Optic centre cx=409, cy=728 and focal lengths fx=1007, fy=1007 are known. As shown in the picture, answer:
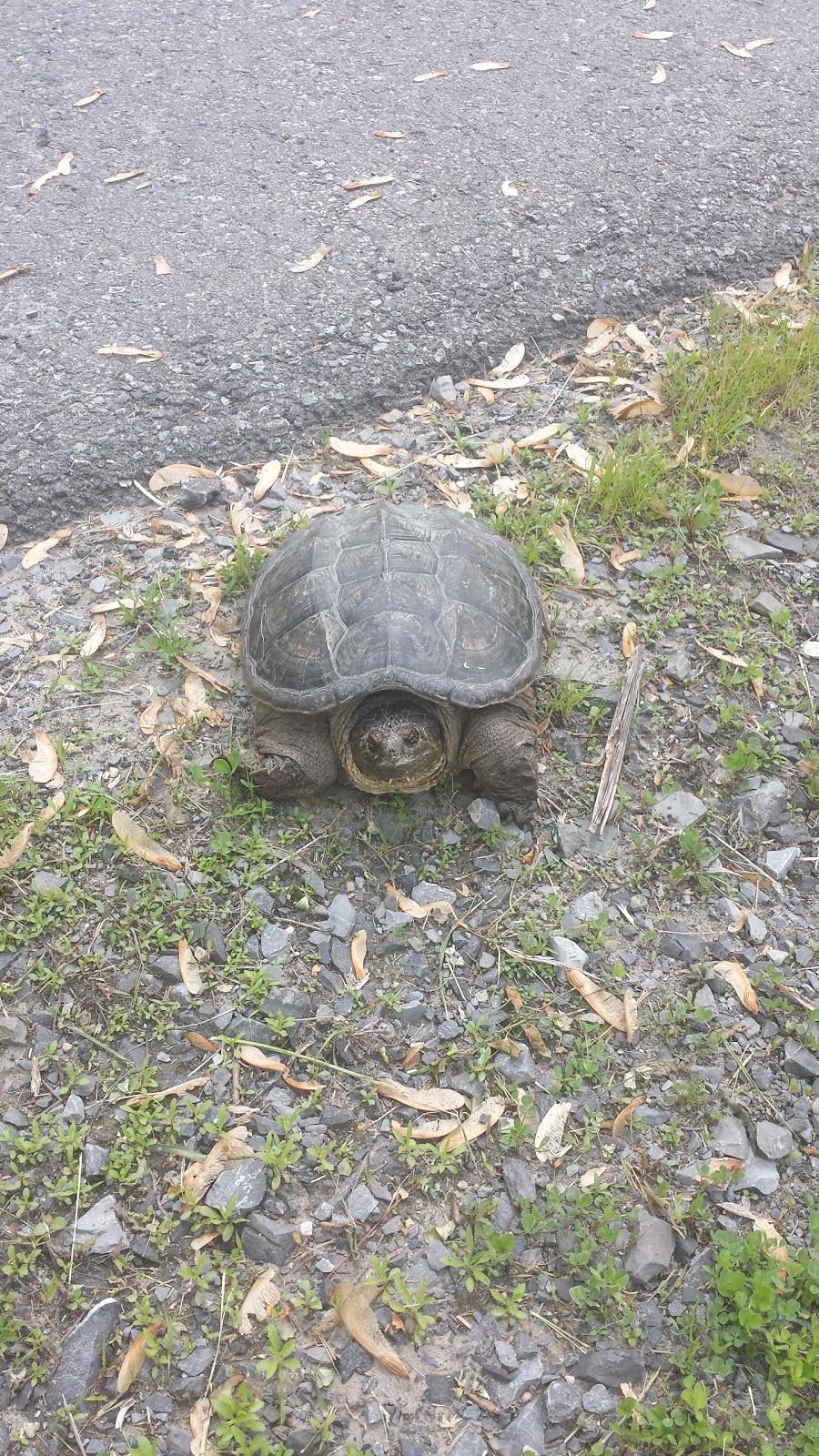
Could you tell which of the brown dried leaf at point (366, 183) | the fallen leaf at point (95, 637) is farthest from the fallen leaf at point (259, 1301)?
the brown dried leaf at point (366, 183)

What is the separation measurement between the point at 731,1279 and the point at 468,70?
19.3 feet

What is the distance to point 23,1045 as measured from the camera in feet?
8.07

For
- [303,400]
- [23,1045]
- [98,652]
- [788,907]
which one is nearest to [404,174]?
[303,400]

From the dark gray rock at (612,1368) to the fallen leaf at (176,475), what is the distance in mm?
3027

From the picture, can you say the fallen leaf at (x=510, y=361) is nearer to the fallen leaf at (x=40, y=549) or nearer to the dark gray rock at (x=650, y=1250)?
the fallen leaf at (x=40, y=549)

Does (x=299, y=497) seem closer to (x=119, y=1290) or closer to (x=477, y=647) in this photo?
(x=477, y=647)

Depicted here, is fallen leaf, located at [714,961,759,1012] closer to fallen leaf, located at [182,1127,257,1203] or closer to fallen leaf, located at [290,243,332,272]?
fallen leaf, located at [182,1127,257,1203]

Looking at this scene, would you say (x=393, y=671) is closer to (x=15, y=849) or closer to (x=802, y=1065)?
(x=15, y=849)

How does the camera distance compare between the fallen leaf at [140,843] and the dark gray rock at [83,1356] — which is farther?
the fallen leaf at [140,843]

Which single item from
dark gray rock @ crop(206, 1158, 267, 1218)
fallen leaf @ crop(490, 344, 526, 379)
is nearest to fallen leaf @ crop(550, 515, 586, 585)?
fallen leaf @ crop(490, 344, 526, 379)

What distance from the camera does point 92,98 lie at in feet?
17.6

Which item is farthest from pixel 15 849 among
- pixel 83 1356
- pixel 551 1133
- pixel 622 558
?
pixel 622 558

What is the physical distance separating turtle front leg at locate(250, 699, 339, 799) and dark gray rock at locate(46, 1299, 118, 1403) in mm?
1311

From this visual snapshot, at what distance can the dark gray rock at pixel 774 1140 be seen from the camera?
2.29 metres
